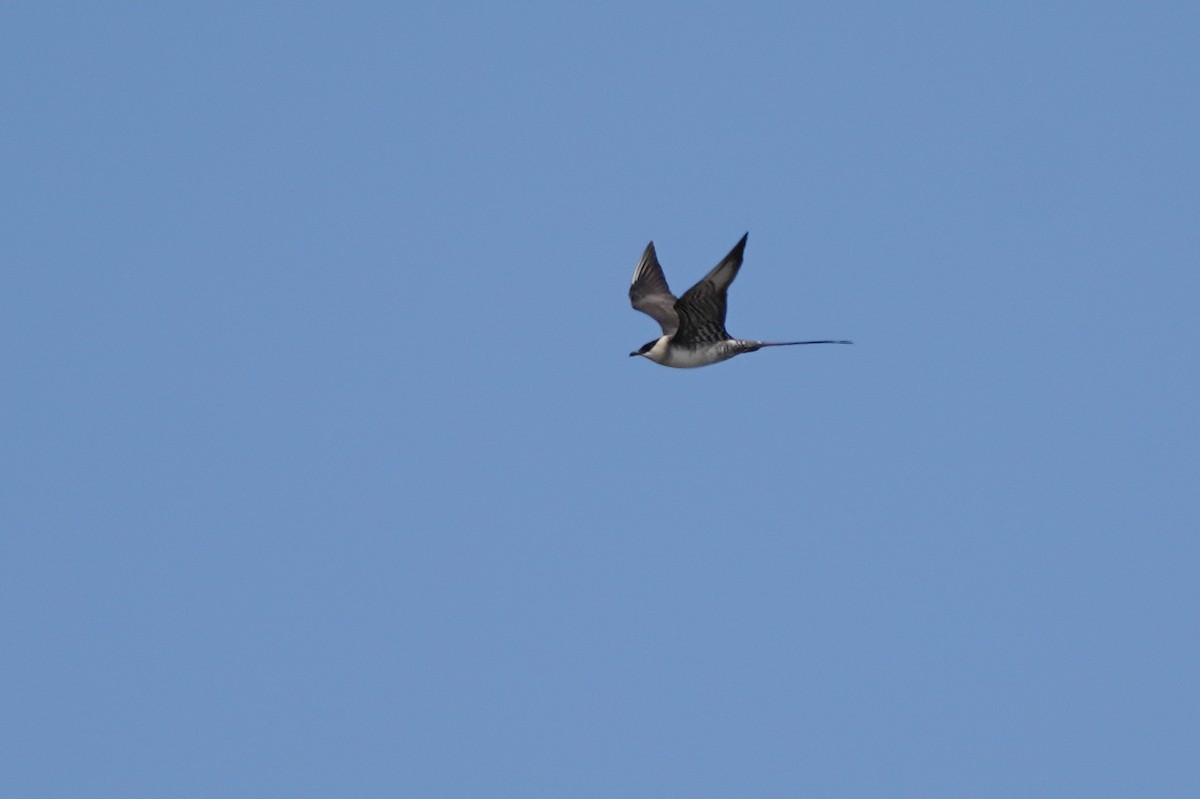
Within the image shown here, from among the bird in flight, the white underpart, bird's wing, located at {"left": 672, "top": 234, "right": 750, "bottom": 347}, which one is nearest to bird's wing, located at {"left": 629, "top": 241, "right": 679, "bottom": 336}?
the bird in flight

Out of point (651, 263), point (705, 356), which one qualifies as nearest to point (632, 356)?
point (705, 356)

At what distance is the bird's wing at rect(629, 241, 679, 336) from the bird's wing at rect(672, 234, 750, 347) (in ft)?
10.5

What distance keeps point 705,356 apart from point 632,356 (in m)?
1.38

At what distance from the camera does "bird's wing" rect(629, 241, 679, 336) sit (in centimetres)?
2452

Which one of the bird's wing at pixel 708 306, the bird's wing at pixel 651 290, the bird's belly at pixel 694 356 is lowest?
the bird's belly at pixel 694 356

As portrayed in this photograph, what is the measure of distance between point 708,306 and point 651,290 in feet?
16.4

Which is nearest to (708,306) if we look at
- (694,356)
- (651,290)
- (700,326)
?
(700,326)

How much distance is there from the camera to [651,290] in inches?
977

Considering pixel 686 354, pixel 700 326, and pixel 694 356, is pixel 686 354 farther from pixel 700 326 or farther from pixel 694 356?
pixel 700 326

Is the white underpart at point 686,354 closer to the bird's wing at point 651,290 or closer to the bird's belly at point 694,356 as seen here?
the bird's belly at point 694,356

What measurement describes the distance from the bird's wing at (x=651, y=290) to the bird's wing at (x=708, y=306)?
3.20m

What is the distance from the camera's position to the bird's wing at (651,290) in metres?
24.5

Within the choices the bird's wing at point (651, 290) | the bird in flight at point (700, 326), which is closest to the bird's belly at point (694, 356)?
the bird in flight at point (700, 326)

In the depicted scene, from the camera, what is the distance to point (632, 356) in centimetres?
A: 2238
